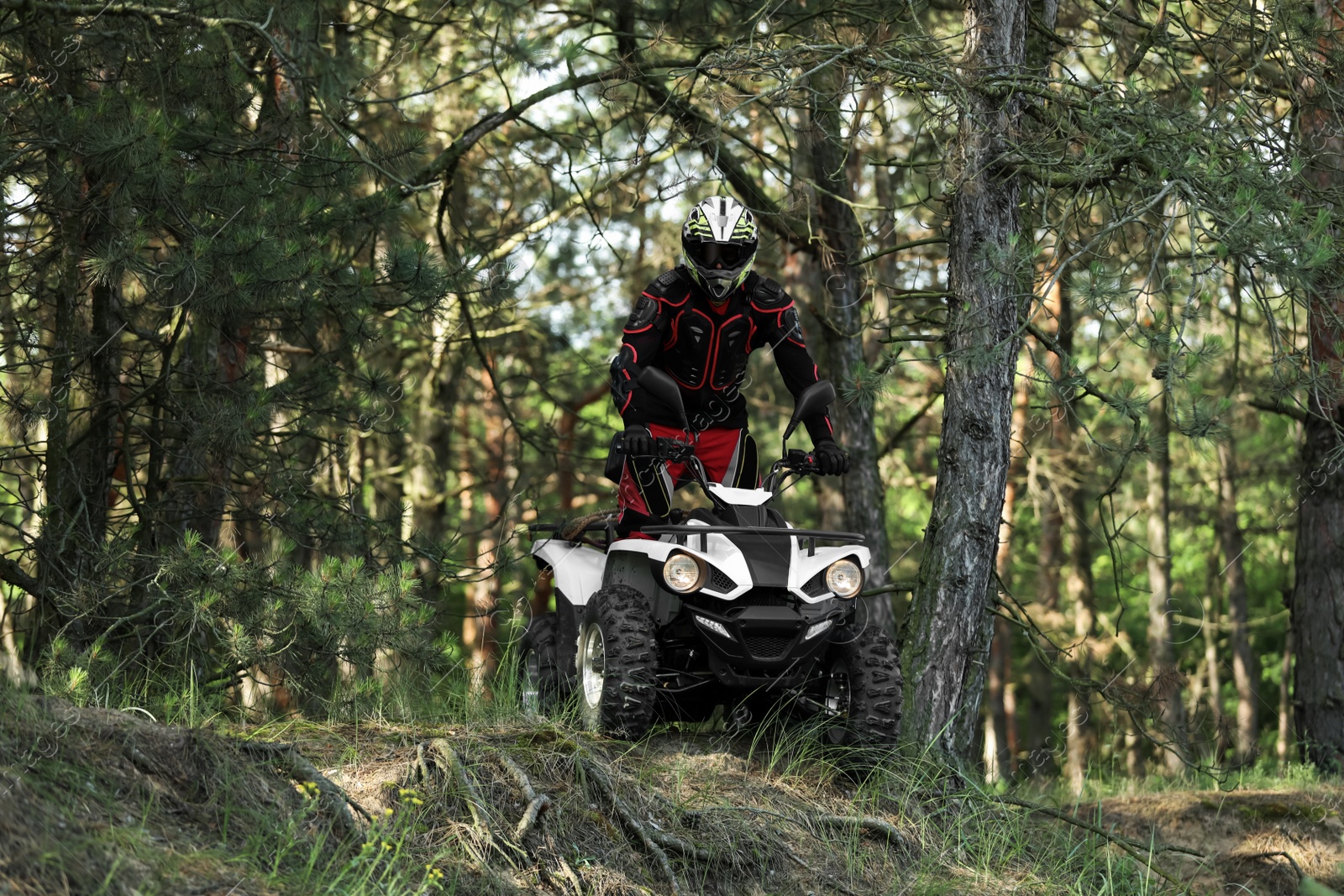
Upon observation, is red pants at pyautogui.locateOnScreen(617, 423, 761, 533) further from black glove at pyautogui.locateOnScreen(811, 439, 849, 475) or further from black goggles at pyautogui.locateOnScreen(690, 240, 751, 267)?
black goggles at pyautogui.locateOnScreen(690, 240, 751, 267)

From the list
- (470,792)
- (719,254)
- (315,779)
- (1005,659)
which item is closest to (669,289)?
(719,254)

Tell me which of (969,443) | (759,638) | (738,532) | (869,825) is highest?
(969,443)

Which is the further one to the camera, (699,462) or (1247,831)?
(1247,831)

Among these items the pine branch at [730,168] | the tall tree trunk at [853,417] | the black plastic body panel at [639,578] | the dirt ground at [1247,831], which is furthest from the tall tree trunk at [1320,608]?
the black plastic body panel at [639,578]

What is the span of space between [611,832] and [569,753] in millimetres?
446

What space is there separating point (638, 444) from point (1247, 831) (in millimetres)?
4831

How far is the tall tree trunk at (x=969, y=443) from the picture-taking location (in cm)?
628

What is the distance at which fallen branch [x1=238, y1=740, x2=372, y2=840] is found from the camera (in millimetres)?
4133

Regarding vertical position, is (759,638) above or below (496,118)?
below

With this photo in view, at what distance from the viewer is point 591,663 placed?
6008mm

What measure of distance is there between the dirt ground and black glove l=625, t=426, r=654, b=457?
12.8ft

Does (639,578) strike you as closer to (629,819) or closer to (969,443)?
(629,819)

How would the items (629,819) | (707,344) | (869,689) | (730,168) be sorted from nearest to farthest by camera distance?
(629,819) < (869,689) < (707,344) < (730,168)

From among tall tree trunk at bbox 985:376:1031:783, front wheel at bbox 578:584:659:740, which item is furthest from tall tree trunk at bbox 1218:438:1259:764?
front wheel at bbox 578:584:659:740
